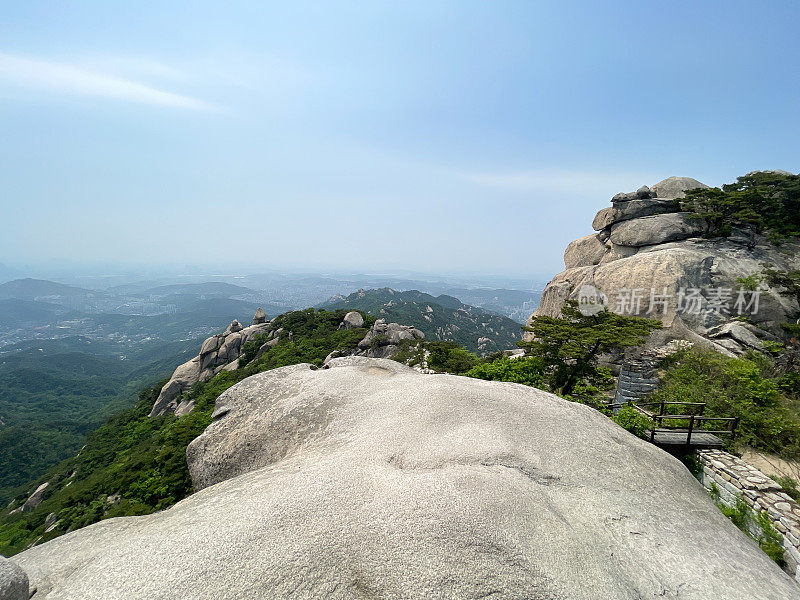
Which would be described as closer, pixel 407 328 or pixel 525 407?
pixel 525 407

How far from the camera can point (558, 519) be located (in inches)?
204

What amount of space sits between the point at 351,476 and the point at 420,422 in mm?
2349

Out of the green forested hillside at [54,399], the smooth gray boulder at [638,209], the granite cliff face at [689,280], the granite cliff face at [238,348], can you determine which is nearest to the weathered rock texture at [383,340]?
the granite cliff face at [238,348]

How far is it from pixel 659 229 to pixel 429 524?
2989 cm

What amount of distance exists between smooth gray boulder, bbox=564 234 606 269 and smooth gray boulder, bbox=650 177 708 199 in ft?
19.6

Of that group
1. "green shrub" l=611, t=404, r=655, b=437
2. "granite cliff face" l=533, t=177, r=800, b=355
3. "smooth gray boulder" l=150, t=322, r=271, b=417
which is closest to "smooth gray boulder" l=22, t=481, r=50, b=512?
"smooth gray boulder" l=150, t=322, r=271, b=417

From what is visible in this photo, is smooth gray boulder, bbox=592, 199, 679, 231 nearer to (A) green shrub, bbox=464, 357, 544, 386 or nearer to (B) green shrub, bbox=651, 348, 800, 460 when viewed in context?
(B) green shrub, bbox=651, 348, 800, 460

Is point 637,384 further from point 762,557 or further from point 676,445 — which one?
point 762,557

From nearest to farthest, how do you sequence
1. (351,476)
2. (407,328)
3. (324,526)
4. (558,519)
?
1. (324,526)
2. (558,519)
3. (351,476)
4. (407,328)

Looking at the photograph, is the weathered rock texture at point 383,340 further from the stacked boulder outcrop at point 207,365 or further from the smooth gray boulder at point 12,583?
the smooth gray boulder at point 12,583

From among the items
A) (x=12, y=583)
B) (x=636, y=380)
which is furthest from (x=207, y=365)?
(x=636, y=380)

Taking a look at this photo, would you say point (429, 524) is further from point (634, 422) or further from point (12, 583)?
point (634, 422)

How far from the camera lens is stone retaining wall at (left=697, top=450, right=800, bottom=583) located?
7195 mm

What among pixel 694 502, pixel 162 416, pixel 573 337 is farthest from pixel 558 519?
pixel 162 416
